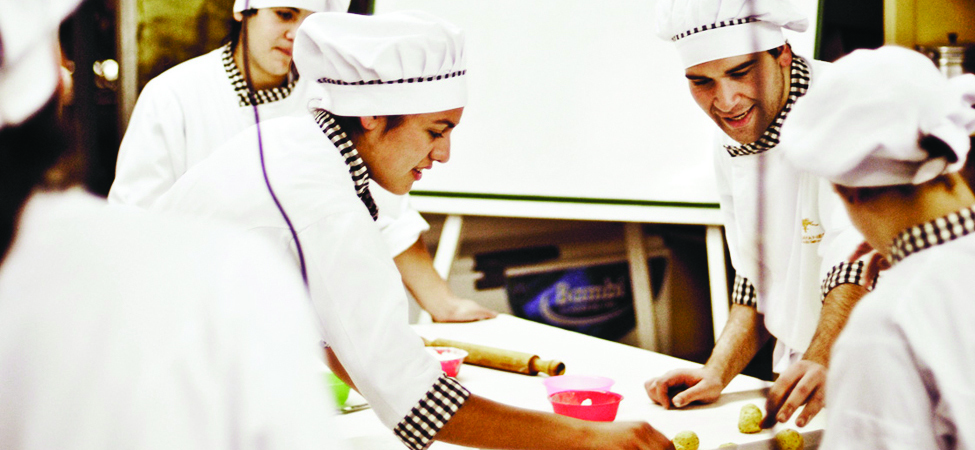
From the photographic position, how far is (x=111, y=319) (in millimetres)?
410

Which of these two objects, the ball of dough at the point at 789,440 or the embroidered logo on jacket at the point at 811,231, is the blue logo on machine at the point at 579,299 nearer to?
the embroidered logo on jacket at the point at 811,231

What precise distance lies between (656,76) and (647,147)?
7.6 inches

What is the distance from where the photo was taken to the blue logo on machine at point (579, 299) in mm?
2805

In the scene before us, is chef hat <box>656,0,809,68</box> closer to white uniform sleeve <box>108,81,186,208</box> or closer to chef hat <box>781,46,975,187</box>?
chef hat <box>781,46,975,187</box>

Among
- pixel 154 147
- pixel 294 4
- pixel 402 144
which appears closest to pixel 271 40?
pixel 294 4

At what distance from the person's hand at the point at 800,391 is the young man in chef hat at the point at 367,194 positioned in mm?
226

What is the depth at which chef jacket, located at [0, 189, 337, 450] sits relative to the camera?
1.33ft

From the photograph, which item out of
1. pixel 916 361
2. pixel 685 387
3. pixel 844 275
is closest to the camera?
pixel 916 361

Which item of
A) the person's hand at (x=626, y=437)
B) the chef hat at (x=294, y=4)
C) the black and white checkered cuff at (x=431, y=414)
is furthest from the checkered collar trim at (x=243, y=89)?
the person's hand at (x=626, y=437)

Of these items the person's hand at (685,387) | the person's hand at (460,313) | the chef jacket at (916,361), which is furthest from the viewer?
the person's hand at (460,313)

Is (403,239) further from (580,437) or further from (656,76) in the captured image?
(580,437)

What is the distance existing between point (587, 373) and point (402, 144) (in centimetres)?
63

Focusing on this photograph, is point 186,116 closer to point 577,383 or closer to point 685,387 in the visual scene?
point 577,383

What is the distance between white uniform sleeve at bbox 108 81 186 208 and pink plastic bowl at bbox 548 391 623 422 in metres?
1.07
